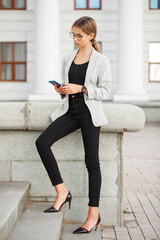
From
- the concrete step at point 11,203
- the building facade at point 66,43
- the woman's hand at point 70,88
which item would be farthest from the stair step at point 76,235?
the building facade at point 66,43

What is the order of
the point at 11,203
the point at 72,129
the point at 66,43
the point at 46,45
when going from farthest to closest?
1. the point at 66,43
2. the point at 46,45
3. the point at 72,129
4. the point at 11,203

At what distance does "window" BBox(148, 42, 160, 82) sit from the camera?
1964 cm

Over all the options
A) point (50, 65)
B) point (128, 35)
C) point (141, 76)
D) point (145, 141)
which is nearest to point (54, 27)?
point (50, 65)

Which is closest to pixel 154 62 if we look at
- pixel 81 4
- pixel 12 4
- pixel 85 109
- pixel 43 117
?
pixel 81 4

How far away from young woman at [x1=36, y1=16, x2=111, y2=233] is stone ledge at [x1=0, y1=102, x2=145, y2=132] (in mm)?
276

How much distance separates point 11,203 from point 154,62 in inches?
669

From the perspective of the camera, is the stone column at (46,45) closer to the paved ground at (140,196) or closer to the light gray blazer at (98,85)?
the paved ground at (140,196)

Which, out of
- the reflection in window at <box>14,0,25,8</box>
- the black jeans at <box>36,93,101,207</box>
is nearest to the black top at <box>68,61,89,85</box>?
the black jeans at <box>36,93,101,207</box>

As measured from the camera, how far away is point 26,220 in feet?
12.7

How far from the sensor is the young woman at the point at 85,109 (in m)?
3.85

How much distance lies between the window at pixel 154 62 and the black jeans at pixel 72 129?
1608 centimetres

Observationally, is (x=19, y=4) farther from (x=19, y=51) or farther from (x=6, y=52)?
(x=6, y=52)

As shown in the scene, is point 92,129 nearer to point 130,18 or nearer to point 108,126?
point 108,126

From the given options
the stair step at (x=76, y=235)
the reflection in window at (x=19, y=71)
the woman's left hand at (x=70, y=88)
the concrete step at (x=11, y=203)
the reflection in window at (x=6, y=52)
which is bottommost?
the stair step at (x=76, y=235)
